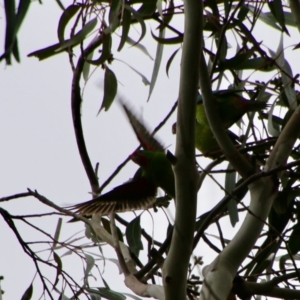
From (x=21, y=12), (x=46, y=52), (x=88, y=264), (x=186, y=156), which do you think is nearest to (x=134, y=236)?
(x=88, y=264)

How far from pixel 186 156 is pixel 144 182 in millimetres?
1164

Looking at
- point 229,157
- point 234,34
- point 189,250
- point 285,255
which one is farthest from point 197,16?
point 285,255

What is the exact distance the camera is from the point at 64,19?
1.49 metres

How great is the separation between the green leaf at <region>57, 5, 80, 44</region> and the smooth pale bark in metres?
0.47

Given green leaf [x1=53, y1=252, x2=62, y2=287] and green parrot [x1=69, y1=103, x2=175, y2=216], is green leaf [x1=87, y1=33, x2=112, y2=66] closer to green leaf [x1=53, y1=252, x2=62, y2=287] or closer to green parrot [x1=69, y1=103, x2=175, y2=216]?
green parrot [x1=69, y1=103, x2=175, y2=216]

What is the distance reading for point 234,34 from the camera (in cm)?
193

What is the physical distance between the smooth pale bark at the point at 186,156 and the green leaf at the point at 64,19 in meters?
0.47

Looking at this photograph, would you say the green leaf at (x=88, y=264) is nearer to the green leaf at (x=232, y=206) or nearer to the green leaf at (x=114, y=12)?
the green leaf at (x=232, y=206)

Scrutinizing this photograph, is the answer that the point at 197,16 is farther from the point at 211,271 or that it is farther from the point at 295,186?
the point at 295,186

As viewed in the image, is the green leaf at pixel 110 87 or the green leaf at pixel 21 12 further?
the green leaf at pixel 110 87

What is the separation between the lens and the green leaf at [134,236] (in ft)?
5.76

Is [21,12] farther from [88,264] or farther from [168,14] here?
[88,264]

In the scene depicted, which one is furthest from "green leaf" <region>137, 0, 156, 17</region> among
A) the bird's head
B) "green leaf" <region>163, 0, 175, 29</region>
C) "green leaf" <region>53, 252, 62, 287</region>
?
"green leaf" <region>53, 252, 62, 287</region>

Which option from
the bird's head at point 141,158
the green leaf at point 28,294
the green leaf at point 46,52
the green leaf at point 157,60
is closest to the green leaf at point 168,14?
the green leaf at point 157,60
